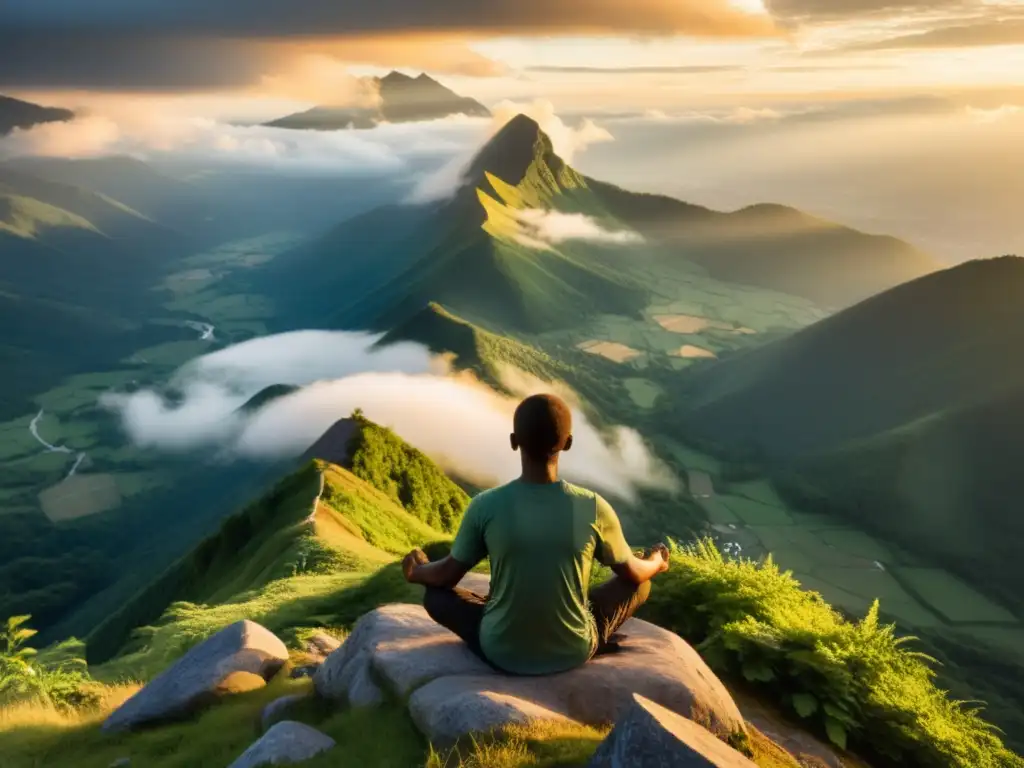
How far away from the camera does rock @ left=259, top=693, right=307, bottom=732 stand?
480 inches

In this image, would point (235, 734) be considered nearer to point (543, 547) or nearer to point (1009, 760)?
point (543, 547)

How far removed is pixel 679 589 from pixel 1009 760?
21.5 ft

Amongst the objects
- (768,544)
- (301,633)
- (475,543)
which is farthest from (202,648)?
(768,544)

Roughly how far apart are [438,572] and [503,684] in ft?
5.98

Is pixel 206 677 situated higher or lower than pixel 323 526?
higher

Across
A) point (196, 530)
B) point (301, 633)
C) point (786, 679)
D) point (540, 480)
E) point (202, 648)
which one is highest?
point (540, 480)

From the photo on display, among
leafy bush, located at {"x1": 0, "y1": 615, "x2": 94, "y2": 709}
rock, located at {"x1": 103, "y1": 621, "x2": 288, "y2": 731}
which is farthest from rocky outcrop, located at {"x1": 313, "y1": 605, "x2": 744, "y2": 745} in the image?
leafy bush, located at {"x1": 0, "y1": 615, "x2": 94, "y2": 709}

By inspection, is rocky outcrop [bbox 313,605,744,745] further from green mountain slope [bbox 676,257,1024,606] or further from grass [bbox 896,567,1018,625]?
green mountain slope [bbox 676,257,1024,606]

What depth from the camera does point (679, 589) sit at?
1564 centimetres

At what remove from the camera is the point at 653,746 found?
23.0ft

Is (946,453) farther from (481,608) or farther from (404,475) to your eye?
(481,608)

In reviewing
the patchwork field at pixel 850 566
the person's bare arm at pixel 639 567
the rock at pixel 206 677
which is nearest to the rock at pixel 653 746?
the person's bare arm at pixel 639 567

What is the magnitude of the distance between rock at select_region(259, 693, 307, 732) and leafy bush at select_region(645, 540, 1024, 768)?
792cm

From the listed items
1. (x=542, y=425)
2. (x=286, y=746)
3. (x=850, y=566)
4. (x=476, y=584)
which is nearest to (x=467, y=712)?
(x=286, y=746)
